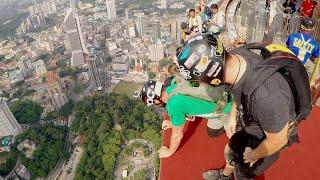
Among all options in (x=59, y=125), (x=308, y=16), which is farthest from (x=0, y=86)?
(x=308, y=16)

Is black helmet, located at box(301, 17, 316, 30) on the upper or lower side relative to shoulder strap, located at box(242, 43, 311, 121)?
lower

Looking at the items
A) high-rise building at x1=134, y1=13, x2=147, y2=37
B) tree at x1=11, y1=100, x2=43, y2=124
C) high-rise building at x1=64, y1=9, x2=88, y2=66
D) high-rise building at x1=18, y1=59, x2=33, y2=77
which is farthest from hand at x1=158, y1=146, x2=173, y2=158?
high-rise building at x1=134, y1=13, x2=147, y2=37

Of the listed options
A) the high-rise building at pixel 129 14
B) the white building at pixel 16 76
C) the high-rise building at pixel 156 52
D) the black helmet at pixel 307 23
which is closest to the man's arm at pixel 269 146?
the black helmet at pixel 307 23

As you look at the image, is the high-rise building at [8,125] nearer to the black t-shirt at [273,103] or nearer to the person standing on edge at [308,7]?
the person standing on edge at [308,7]

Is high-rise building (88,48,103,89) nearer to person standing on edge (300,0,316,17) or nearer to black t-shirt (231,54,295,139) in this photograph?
person standing on edge (300,0,316,17)

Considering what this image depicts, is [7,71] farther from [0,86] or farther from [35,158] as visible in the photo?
[35,158]

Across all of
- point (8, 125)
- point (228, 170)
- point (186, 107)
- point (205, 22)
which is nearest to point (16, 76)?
point (8, 125)
